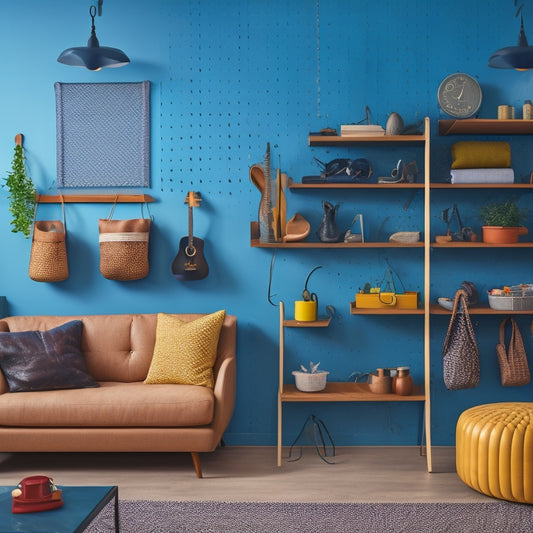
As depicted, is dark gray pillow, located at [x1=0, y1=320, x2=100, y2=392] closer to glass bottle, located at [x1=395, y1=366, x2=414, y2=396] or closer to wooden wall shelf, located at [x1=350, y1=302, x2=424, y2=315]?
wooden wall shelf, located at [x1=350, y1=302, x2=424, y2=315]

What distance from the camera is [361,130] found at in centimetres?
427

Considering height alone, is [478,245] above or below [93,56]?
below

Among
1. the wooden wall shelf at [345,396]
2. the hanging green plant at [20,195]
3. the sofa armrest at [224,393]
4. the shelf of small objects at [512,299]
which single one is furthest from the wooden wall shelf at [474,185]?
the hanging green plant at [20,195]

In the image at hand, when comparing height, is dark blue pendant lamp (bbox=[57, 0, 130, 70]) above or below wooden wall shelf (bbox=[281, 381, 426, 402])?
above

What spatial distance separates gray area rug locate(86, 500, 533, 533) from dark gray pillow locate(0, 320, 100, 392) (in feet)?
2.99

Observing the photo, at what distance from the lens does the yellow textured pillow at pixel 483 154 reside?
4.30m

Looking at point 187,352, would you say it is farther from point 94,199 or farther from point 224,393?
point 94,199

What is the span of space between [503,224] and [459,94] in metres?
0.85

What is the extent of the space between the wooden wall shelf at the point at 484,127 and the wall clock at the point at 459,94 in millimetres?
85

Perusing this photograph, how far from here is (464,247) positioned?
14.4ft

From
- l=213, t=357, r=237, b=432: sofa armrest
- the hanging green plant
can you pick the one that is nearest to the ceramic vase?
l=213, t=357, r=237, b=432: sofa armrest

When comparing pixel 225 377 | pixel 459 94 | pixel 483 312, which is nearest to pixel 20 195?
pixel 225 377

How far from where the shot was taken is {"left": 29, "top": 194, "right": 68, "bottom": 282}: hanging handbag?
451 centimetres

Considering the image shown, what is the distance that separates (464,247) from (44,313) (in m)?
2.77
